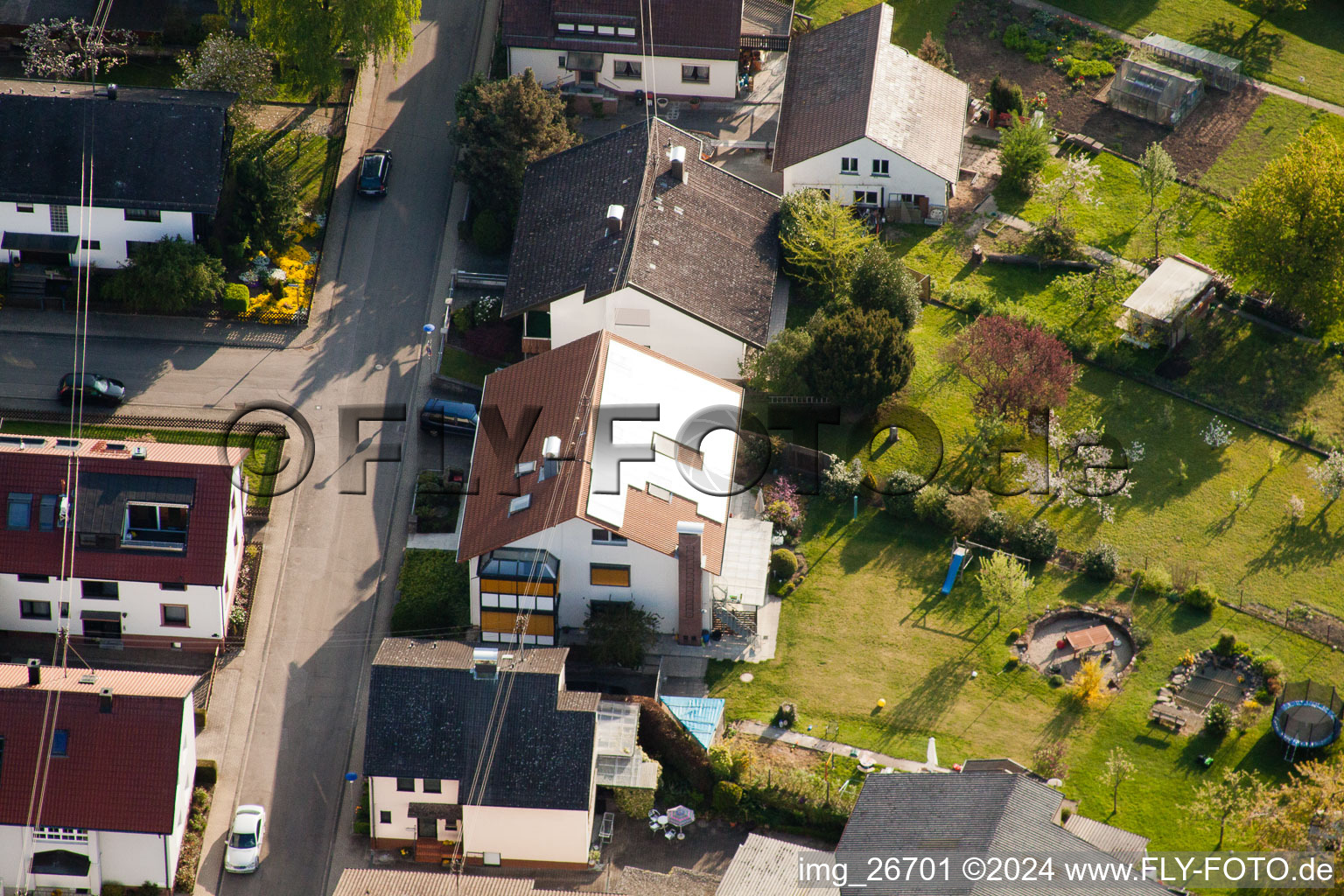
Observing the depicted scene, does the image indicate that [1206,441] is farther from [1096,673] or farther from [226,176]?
[226,176]

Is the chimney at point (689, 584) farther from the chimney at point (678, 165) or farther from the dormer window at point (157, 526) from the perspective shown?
the chimney at point (678, 165)

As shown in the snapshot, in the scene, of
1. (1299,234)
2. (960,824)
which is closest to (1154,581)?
(960,824)

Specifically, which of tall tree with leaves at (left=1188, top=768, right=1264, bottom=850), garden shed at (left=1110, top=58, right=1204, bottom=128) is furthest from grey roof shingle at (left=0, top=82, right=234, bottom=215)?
tall tree with leaves at (left=1188, top=768, right=1264, bottom=850)

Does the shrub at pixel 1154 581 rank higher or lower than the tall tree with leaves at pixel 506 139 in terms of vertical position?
lower

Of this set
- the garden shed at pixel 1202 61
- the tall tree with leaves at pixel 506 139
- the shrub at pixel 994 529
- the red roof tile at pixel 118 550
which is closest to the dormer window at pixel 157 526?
the red roof tile at pixel 118 550

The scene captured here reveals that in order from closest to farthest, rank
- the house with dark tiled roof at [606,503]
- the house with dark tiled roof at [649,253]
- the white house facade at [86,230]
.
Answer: the house with dark tiled roof at [606,503] → the house with dark tiled roof at [649,253] → the white house facade at [86,230]

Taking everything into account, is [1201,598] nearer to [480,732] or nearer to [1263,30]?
[480,732]

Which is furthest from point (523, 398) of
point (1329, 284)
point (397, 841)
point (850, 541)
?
point (1329, 284)
